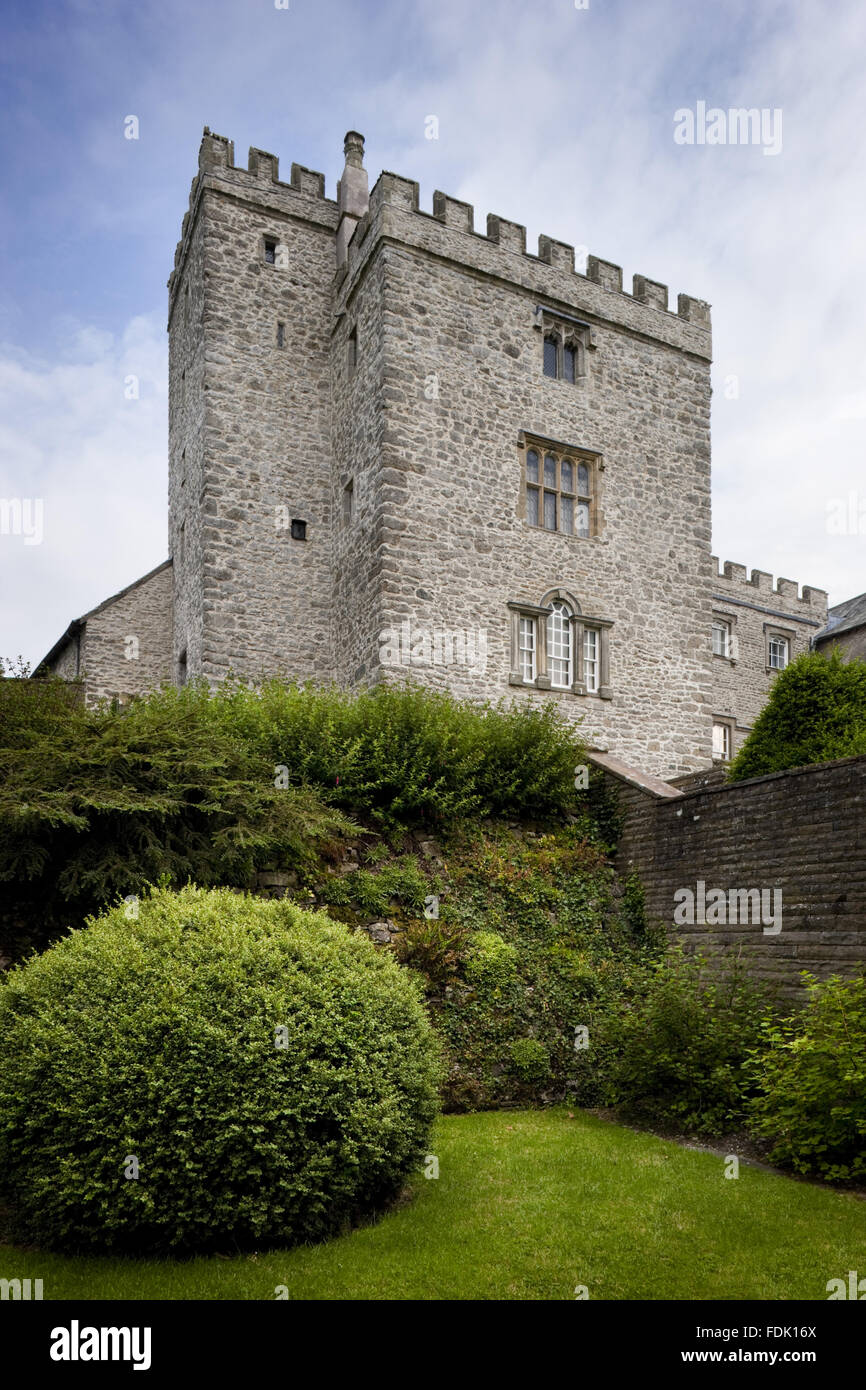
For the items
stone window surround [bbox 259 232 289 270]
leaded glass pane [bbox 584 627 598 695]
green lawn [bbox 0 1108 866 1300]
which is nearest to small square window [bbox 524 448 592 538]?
leaded glass pane [bbox 584 627 598 695]

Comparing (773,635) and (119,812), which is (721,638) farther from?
(119,812)

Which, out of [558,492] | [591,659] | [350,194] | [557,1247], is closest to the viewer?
[557,1247]

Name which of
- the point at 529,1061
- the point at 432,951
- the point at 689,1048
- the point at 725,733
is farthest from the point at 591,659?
the point at 725,733

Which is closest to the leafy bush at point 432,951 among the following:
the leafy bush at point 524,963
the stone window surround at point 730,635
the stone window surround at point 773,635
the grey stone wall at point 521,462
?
the leafy bush at point 524,963

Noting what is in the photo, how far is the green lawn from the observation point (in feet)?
17.0

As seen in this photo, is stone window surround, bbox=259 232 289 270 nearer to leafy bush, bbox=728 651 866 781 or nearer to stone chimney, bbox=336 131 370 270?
stone chimney, bbox=336 131 370 270

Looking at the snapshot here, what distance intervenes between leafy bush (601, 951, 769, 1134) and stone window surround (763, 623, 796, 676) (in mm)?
23706

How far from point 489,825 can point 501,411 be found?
953 centimetres

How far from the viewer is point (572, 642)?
62.4 ft

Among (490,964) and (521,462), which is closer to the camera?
(490,964)

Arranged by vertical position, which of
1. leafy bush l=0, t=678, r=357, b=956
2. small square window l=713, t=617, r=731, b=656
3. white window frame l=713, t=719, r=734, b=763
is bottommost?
leafy bush l=0, t=678, r=357, b=956

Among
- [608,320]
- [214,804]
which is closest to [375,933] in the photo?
[214,804]

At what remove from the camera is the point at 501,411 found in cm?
1872

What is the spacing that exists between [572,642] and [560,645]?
297mm
